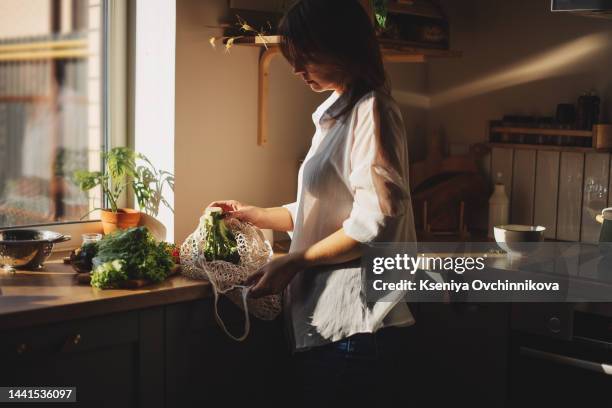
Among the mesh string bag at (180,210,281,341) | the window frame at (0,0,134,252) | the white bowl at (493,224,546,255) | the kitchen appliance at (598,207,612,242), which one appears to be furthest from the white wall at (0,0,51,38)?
the kitchen appliance at (598,207,612,242)

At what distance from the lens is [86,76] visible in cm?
254

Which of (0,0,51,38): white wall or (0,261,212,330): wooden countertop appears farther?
(0,0,51,38): white wall

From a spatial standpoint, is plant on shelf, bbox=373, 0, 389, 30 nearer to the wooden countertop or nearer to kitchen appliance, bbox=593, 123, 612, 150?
kitchen appliance, bbox=593, 123, 612, 150

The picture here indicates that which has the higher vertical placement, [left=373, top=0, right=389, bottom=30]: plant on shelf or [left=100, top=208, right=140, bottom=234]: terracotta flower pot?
[left=373, top=0, right=389, bottom=30]: plant on shelf

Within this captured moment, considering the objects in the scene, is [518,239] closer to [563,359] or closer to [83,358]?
[563,359]

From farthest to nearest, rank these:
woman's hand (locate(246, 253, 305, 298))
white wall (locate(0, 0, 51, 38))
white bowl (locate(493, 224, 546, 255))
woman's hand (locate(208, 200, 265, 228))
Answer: white bowl (locate(493, 224, 546, 255)) < white wall (locate(0, 0, 51, 38)) < woman's hand (locate(208, 200, 265, 228)) < woman's hand (locate(246, 253, 305, 298))

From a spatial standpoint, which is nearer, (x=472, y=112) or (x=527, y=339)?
(x=527, y=339)

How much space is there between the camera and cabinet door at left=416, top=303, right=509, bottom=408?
2340 mm

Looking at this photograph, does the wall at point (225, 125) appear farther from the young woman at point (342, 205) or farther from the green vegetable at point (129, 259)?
the young woman at point (342, 205)

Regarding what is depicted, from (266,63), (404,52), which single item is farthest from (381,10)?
(266,63)

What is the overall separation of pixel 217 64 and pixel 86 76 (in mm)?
404

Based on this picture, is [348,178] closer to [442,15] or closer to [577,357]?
[577,357]

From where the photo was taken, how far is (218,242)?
2115 mm

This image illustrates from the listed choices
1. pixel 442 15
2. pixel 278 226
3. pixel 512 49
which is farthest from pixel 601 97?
pixel 278 226
